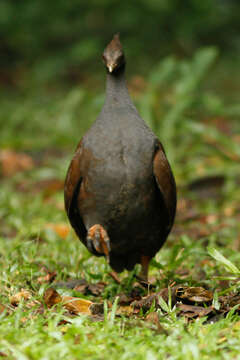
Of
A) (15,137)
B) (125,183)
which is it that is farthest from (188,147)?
(125,183)

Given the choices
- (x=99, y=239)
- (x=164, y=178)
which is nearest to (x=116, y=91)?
(x=164, y=178)

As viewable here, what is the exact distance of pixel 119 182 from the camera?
3840 mm

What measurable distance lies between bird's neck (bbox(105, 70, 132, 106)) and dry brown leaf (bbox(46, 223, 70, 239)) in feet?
6.03

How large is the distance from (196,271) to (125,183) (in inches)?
42.0

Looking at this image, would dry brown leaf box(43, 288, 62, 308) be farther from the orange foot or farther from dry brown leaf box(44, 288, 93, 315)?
the orange foot

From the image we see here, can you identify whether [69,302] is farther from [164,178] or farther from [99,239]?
[164,178]

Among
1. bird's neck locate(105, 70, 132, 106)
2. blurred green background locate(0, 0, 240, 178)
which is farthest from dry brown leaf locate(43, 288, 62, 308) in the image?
blurred green background locate(0, 0, 240, 178)

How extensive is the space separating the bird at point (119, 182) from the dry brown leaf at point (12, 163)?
160 inches

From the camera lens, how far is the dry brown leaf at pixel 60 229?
18.6ft

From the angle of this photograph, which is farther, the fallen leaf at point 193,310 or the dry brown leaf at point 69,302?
the dry brown leaf at point 69,302

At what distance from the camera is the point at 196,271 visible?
178 inches

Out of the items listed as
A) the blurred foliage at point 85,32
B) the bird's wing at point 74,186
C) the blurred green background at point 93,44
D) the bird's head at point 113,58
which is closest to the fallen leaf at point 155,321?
the bird's wing at point 74,186

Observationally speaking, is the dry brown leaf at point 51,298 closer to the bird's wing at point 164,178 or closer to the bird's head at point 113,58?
the bird's wing at point 164,178

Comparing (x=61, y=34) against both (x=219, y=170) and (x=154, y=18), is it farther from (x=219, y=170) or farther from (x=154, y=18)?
(x=219, y=170)
